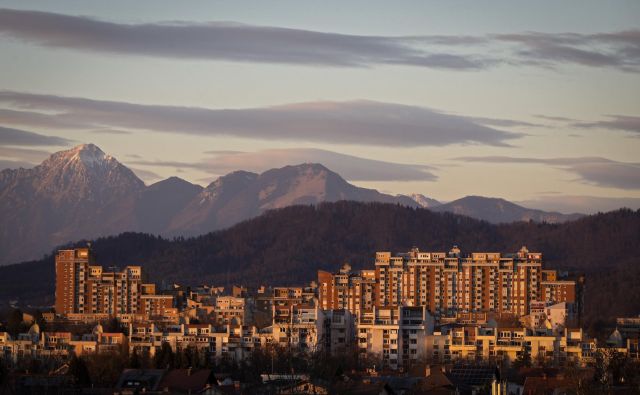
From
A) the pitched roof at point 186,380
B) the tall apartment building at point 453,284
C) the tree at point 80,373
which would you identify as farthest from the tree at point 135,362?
the tall apartment building at point 453,284

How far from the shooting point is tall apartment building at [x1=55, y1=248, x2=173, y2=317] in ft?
365

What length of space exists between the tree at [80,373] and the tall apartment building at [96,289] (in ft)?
154

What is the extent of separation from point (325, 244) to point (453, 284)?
5573cm

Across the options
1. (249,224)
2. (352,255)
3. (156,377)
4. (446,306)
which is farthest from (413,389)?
(249,224)

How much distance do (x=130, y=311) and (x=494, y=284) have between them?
843 inches

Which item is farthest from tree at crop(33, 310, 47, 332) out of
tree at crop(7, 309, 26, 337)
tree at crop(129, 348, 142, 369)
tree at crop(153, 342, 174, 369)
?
tree at crop(129, 348, 142, 369)

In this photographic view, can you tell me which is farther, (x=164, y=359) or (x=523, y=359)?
(x=523, y=359)

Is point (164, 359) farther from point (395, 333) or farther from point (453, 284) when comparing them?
point (453, 284)

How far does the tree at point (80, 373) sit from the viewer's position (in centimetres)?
5955

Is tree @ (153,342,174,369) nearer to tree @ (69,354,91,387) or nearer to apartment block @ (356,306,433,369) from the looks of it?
tree @ (69,354,91,387)

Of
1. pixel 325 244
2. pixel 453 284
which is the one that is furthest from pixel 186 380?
pixel 325 244

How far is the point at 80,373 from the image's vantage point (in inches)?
2392

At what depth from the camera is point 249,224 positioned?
175375 millimetres

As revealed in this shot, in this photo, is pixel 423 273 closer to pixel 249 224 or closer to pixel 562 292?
pixel 562 292
